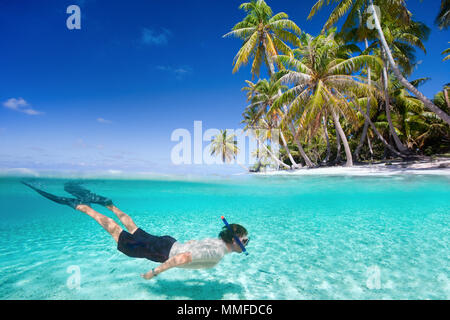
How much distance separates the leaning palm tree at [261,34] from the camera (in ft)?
63.6

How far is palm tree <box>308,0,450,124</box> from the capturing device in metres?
12.5

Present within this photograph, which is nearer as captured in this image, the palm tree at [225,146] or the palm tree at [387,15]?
the palm tree at [387,15]

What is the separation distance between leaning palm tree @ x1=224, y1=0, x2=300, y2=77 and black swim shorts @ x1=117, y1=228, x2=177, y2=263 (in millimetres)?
19062

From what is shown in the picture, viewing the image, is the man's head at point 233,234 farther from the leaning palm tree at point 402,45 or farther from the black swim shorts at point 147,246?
the leaning palm tree at point 402,45

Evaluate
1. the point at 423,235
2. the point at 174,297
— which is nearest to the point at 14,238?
the point at 174,297

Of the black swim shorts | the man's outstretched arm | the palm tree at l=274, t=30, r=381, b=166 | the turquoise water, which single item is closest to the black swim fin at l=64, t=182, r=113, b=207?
the black swim shorts

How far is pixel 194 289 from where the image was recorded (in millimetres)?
3998

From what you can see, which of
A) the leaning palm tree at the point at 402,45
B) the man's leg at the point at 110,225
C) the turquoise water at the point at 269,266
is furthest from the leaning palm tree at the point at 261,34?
the man's leg at the point at 110,225

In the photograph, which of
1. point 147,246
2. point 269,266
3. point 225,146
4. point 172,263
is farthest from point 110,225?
point 225,146

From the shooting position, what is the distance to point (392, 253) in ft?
18.0

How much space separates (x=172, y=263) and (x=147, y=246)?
2.68 ft

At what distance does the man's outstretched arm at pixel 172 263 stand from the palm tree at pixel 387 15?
15367 mm

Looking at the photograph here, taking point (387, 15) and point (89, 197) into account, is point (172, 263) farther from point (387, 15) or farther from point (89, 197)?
point (387, 15)

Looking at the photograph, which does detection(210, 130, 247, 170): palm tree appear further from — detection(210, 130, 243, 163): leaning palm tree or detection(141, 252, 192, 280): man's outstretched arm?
detection(141, 252, 192, 280): man's outstretched arm
